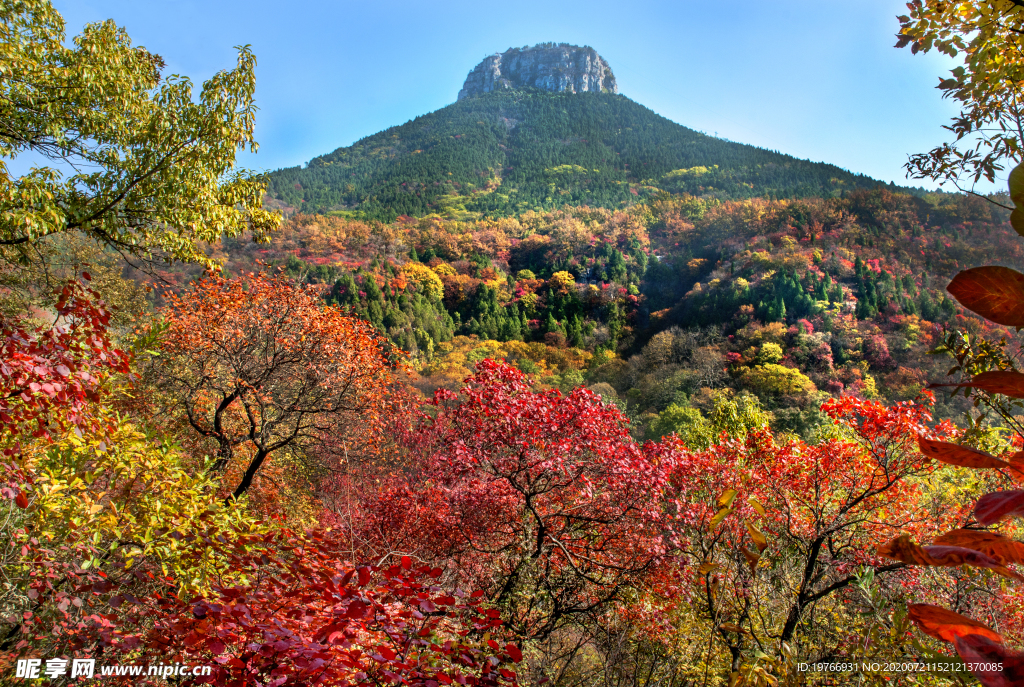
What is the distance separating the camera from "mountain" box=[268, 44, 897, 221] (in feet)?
175

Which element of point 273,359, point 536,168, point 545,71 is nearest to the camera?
point 273,359

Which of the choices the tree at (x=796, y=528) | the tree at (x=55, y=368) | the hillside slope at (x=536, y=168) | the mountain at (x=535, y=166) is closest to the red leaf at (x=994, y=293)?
the tree at (x=796, y=528)

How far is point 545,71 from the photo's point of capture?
90.7m

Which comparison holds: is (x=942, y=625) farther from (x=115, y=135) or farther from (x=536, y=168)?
(x=536, y=168)

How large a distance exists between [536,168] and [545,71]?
38737 millimetres

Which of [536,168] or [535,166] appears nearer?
[536,168]

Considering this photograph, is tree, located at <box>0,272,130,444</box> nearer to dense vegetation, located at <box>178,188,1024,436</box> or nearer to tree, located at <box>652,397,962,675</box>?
tree, located at <box>652,397,962,675</box>

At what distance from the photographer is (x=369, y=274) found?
106ft

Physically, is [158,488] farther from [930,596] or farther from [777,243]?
[777,243]

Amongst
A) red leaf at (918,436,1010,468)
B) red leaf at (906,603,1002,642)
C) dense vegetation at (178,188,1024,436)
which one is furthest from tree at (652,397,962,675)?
dense vegetation at (178,188,1024,436)

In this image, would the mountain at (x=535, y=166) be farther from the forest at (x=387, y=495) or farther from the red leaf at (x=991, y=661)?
the red leaf at (x=991, y=661)

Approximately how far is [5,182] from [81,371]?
1956 mm

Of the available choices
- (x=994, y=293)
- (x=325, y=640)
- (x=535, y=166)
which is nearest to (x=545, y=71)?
(x=535, y=166)

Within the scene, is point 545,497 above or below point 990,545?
below
